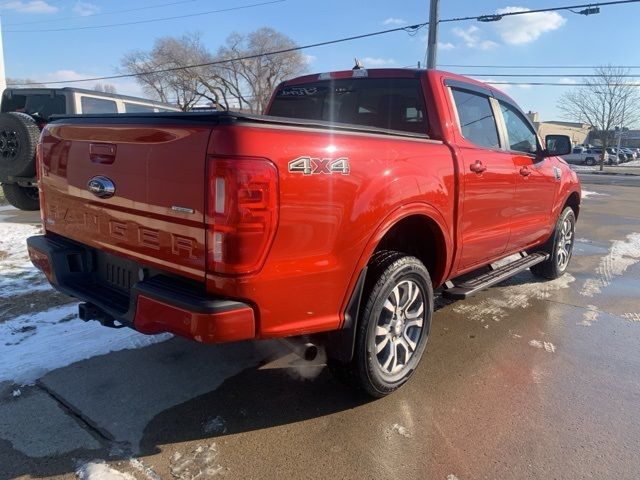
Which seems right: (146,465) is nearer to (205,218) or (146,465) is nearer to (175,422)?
(175,422)

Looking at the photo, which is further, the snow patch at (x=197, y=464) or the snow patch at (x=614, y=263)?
the snow patch at (x=614, y=263)

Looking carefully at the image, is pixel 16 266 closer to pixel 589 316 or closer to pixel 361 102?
pixel 361 102

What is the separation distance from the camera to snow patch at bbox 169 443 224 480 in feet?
7.91

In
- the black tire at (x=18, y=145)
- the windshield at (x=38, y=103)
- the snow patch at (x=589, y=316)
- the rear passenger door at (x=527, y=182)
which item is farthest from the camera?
the windshield at (x=38, y=103)

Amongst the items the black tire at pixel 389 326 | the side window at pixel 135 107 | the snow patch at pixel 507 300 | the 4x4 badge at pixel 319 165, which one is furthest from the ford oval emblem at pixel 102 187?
the side window at pixel 135 107

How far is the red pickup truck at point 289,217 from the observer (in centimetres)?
224

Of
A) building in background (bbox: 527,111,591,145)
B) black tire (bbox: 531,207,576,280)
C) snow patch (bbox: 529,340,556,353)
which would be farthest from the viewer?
building in background (bbox: 527,111,591,145)

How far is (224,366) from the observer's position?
3516 mm

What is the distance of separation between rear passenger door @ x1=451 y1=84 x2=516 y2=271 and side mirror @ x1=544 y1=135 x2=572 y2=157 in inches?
38.6

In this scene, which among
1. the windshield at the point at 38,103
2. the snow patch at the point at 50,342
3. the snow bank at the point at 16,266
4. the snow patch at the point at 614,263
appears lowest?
the snow patch at the point at 614,263

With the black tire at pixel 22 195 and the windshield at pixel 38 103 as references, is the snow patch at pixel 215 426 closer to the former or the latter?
the black tire at pixel 22 195

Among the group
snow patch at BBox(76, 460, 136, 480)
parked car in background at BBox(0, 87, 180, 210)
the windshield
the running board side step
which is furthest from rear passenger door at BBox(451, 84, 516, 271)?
Answer: the windshield

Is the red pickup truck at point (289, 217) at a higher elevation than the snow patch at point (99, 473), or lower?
higher

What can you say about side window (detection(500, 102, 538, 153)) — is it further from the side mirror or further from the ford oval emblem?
the ford oval emblem
